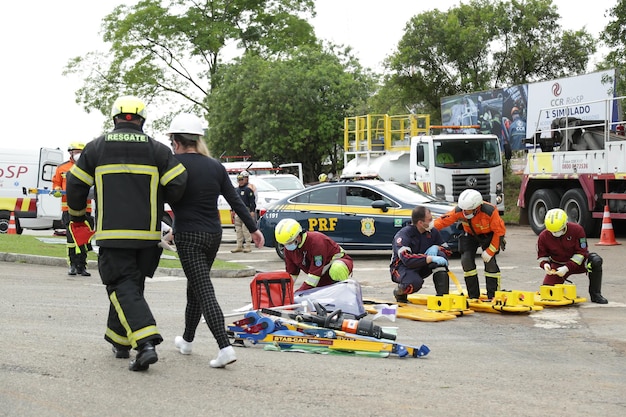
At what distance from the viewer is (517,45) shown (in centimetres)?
3500

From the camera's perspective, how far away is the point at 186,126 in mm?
7059

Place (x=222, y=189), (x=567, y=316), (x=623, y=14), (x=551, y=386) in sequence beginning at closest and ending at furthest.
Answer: (x=551, y=386) → (x=222, y=189) → (x=567, y=316) → (x=623, y=14)

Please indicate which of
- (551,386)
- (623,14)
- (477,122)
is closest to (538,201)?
(623,14)

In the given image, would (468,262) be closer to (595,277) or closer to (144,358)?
(595,277)

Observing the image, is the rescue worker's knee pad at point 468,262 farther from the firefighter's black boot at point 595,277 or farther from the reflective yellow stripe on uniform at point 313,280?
the reflective yellow stripe on uniform at point 313,280

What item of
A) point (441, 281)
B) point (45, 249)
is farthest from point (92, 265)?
point (441, 281)

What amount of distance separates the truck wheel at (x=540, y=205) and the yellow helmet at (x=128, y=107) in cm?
1713

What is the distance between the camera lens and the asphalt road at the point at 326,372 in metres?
5.76

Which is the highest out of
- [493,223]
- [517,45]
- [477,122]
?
[517,45]

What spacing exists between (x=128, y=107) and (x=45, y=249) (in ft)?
36.5

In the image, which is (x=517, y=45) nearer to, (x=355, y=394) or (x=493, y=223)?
(x=493, y=223)

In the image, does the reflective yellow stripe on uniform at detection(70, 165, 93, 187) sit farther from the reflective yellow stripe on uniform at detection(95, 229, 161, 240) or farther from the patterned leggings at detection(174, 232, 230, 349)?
the patterned leggings at detection(174, 232, 230, 349)

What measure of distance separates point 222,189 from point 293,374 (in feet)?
4.87

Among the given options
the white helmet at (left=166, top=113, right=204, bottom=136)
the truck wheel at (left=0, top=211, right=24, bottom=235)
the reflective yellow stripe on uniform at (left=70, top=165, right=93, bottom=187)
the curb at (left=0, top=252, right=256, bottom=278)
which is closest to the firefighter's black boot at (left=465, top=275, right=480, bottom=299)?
the curb at (left=0, top=252, right=256, bottom=278)
